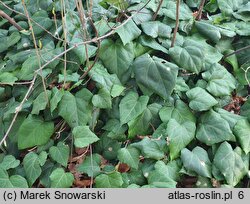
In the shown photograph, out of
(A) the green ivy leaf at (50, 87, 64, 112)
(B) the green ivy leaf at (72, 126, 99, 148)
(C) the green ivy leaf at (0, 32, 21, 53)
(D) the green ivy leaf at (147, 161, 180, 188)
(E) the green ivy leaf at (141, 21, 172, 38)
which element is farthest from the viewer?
(C) the green ivy leaf at (0, 32, 21, 53)

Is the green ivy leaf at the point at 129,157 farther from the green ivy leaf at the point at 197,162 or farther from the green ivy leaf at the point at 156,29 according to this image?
the green ivy leaf at the point at 156,29

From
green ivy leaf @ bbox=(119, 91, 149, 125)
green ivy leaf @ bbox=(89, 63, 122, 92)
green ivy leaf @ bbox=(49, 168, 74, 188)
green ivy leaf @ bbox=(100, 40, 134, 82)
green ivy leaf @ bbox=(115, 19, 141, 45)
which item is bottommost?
green ivy leaf @ bbox=(49, 168, 74, 188)

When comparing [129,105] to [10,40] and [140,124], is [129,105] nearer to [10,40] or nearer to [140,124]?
[140,124]

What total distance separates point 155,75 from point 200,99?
0.93ft

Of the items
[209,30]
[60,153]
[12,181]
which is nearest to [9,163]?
[12,181]

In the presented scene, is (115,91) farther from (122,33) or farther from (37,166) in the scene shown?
(37,166)

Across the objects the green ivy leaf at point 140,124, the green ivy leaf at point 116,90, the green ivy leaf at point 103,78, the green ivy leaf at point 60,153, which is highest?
the green ivy leaf at point 103,78

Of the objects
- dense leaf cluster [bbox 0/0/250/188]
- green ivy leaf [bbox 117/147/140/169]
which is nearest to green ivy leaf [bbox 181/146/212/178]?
dense leaf cluster [bbox 0/0/250/188]

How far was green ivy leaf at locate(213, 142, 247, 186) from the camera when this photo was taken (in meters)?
1.80

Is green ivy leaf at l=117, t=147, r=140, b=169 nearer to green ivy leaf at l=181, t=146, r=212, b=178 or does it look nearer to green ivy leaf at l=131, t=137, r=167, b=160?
green ivy leaf at l=131, t=137, r=167, b=160

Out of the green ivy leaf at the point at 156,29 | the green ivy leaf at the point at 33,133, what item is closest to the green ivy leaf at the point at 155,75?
→ the green ivy leaf at the point at 156,29

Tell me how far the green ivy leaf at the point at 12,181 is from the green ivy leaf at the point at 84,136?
332 mm

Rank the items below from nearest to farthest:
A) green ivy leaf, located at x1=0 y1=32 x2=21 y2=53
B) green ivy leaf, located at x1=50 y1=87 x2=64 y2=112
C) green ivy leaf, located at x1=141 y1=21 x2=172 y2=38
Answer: green ivy leaf, located at x1=50 y1=87 x2=64 y2=112
green ivy leaf, located at x1=141 y1=21 x2=172 y2=38
green ivy leaf, located at x1=0 y1=32 x2=21 y2=53

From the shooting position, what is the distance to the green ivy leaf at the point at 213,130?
1897mm
